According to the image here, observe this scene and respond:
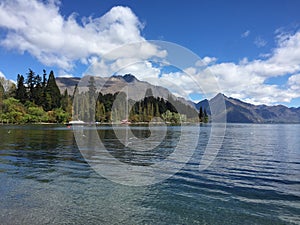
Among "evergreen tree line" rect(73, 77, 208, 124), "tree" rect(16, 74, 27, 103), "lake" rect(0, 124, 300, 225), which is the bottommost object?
"lake" rect(0, 124, 300, 225)

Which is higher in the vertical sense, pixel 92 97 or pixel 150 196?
pixel 92 97

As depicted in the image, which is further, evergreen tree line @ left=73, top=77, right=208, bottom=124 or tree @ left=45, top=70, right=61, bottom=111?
tree @ left=45, top=70, right=61, bottom=111

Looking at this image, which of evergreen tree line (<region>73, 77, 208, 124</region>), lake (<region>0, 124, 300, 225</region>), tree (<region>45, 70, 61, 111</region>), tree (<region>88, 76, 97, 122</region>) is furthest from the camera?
tree (<region>45, 70, 61, 111</region>)

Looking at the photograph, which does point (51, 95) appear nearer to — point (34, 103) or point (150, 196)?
point (34, 103)

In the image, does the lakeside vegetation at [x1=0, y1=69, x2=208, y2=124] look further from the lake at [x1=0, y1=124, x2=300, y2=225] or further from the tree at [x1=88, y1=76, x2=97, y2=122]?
the lake at [x1=0, y1=124, x2=300, y2=225]

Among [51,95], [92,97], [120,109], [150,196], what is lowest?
[150,196]

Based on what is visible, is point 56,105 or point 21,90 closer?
point 21,90

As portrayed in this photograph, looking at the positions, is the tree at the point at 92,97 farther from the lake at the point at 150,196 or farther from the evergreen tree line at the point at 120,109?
the lake at the point at 150,196

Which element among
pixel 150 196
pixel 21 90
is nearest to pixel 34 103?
pixel 21 90

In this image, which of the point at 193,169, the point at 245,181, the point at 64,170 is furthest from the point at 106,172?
the point at 245,181

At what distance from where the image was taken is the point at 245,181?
59.1 ft

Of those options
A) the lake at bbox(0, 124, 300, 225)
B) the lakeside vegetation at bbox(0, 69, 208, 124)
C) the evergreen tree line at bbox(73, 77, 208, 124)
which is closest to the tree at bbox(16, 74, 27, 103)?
the lakeside vegetation at bbox(0, 69, 208, 124)

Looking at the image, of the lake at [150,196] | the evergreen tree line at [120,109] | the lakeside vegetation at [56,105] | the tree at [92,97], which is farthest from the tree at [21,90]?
the lake at [150,196]

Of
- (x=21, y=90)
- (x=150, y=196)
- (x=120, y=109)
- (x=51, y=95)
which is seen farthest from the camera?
(x=51, y=95)
